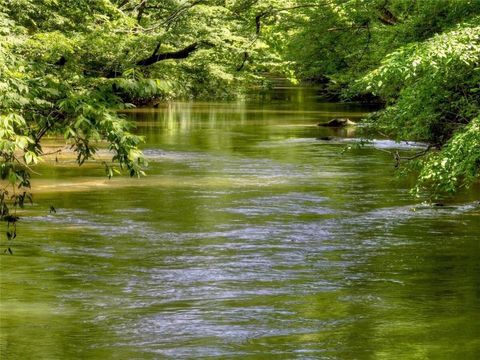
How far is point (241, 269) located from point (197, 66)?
83.0 feet

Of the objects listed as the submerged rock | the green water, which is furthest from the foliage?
the submerged rock

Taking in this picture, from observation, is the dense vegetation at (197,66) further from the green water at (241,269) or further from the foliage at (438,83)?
the green water at (241,269)

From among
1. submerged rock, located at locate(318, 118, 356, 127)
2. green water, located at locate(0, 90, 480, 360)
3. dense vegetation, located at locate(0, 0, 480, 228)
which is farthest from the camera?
submerged rock, located at locate(318, 118, 356, 127)

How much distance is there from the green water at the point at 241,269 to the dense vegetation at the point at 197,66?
167 centimetres

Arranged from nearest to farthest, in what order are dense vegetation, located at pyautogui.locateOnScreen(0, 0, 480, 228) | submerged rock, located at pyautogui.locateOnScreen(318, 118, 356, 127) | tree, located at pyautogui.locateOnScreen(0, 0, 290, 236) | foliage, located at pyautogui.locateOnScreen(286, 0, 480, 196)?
tree, located at pyautogui.locateOnScreen(0, 0, 290, 236), dense vegetation, located at pyautogui.locateOnScreen(0, 0, 480, 228), foliage, located at pyautogui.locateOnScreen(286, 0, 480, 196), submerged rock, located at pyautogui.locateOnScreen(318, 118, 356, 127)

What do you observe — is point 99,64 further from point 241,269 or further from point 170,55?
point 241,269

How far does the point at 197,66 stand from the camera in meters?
42.0

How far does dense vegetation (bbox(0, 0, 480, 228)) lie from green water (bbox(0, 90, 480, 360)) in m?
1.67

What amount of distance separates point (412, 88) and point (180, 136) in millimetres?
27445

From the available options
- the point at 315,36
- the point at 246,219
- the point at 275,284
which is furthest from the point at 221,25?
the point at 275,284

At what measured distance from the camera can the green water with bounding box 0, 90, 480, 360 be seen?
13.2m

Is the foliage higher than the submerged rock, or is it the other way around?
the foliage

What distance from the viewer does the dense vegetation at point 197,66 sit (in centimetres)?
838

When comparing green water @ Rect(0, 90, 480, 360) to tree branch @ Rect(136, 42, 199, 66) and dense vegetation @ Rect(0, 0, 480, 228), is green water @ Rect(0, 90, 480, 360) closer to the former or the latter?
dense vegetation @ Rect(0, 0, 480, 228)
